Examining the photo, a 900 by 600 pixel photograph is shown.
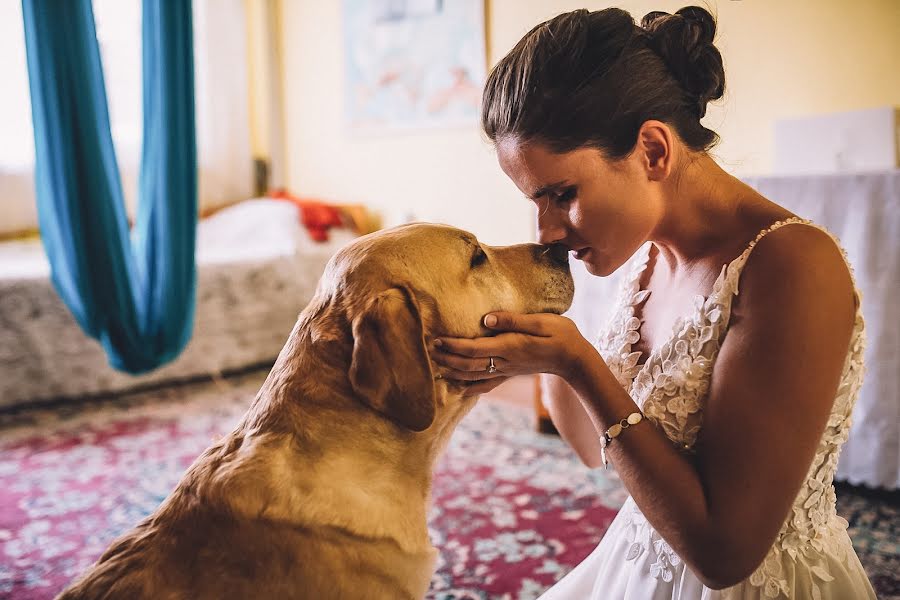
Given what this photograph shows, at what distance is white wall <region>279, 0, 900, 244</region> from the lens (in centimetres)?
284

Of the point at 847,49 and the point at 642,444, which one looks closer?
the point at 642,444

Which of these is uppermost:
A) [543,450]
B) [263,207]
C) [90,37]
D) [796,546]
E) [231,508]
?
[90,37]

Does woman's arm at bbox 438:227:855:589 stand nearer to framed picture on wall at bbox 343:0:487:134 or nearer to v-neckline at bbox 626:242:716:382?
v-neckline at bbox 626:242:716:382

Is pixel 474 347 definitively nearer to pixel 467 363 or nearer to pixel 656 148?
pixel 467 363

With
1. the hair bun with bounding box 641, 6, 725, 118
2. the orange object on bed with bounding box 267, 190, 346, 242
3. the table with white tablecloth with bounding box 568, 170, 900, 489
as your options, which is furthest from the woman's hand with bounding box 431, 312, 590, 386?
the orange object on bed with bounding box 267, 190, 346, 242

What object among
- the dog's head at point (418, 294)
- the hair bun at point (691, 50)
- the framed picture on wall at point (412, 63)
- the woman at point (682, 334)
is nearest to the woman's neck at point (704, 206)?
the woman at point (682, 334)

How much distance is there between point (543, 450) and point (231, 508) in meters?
2.20

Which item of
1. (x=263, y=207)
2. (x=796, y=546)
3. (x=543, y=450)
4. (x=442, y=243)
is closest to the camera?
(x=796, y=546)

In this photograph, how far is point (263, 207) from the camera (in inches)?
211

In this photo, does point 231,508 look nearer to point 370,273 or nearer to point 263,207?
point 370,273

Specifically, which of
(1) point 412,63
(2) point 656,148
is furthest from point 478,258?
(1) point 412,63

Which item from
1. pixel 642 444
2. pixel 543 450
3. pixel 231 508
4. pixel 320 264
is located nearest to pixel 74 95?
pixel 320 264

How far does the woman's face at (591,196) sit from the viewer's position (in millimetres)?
1170

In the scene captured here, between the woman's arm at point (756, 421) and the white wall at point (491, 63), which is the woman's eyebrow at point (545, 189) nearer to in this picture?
the woman's arm at point (756, 421)
